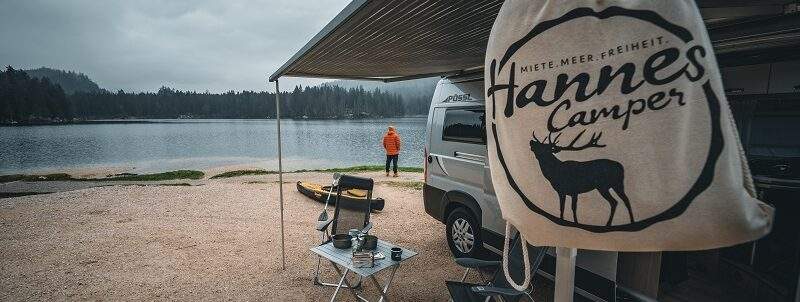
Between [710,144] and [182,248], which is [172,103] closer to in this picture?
[182,248]

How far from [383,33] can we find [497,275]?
2451 millimetres

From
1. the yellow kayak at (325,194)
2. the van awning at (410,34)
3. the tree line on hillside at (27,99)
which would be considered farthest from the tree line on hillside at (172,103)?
the van awning at (410,34)

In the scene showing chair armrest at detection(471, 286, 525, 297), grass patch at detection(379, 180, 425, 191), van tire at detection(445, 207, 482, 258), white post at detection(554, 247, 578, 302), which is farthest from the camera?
grass patch at detection(379, 180, 425, 191)

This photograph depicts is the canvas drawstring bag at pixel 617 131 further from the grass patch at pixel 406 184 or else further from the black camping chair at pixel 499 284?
the grass patch at pixel 406 184

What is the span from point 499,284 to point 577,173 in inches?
101

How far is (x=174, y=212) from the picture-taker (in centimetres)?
776

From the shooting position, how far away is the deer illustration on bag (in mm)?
927

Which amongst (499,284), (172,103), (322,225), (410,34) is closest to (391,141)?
(322,225)

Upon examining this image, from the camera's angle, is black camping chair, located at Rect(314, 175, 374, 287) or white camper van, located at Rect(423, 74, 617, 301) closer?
white camper van, located at Rect(423, 74, 617, 301)

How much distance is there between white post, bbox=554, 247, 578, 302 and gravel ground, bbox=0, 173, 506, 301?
2.85 m

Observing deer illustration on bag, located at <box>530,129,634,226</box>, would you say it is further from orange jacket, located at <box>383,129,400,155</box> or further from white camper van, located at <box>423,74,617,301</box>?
orange jacket, located at <box>383,129,400,155</box>

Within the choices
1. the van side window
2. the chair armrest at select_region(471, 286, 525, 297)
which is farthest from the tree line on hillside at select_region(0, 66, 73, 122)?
the chair armrest at select_region(471, 286, 525, 297)

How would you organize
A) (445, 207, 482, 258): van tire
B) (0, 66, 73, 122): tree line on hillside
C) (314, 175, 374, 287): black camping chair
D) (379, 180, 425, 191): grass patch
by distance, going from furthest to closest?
(0, 66, 73, 122): tree line on hillside < (379, 180, 425, 191): grass patch < (314, 175, 374, 287): black camping chair < (445, 207, 482, 258): van tire

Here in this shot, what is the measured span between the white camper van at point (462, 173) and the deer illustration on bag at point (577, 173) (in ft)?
9.49
